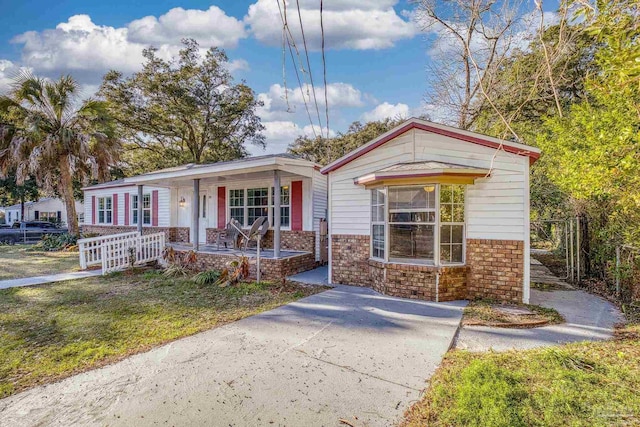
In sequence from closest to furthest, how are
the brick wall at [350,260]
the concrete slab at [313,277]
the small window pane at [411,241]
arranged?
the small window pane at [411,241] < the brick wall at [350,260] < the concrete slab at [313,277]

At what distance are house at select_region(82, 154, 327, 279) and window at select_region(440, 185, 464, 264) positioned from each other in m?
4.18

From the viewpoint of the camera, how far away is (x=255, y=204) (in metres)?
11.2

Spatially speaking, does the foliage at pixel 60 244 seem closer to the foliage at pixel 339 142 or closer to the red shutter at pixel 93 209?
the red shutter at pixel 93 209

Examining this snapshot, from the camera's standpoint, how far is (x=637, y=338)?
4035mm

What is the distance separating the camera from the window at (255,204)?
416 inches

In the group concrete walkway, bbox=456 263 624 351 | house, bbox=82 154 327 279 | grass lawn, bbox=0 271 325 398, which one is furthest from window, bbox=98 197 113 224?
concrete walkway, bbox=456 263 624 351

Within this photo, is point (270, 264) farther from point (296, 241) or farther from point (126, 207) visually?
point (126, 207)

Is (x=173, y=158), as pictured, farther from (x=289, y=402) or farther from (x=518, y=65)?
(x=289, y=402)

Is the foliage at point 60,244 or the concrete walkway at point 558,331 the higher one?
the foliage at point 60,244

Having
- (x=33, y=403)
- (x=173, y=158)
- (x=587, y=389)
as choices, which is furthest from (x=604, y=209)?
(x=173, y=158)

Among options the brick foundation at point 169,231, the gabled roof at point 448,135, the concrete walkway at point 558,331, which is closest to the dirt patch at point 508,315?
the concrete walkway at point 558,331

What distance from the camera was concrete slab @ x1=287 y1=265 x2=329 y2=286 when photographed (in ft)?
25.8

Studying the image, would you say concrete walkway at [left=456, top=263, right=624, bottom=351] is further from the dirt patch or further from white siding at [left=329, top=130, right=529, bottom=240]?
white siding at [left=329, top=130, right=529, bottom=240]

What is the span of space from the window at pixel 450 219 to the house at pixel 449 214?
0.02 metres
